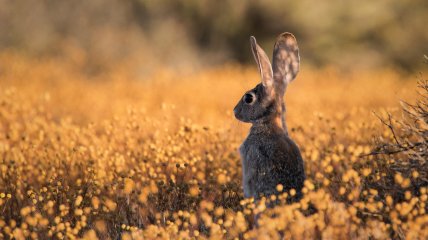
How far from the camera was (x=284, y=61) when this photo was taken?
561cm

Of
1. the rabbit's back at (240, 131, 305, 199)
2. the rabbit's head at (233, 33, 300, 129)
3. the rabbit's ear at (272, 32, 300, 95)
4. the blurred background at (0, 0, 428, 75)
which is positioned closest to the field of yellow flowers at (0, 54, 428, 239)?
the rabbit's back at (240, 131, 305, 199)

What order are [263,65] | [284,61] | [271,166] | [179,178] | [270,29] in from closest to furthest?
[271,166] → [263,65] → [284,61] → [179,178] → [270,29]

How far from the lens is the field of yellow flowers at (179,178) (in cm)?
456

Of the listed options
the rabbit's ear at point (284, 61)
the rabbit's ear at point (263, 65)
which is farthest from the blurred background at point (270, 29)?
the rabbit's ear at point (263, 65)

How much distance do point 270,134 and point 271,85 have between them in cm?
41

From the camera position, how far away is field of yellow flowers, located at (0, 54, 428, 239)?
4562 millimetres

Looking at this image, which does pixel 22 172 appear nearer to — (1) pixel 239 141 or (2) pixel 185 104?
(1) pixel 239 141

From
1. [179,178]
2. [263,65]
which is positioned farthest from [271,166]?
[179,178]

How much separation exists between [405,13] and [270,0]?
3.59m

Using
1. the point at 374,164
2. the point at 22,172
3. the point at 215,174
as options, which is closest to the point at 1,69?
the point at 22,172

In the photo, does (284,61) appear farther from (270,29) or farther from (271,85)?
(270,29)

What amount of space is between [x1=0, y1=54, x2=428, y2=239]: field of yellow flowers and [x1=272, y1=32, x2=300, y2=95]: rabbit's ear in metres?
0.66

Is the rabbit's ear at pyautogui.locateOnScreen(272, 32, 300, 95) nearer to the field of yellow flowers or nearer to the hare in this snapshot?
the hare

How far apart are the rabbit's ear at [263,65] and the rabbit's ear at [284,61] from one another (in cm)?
17
